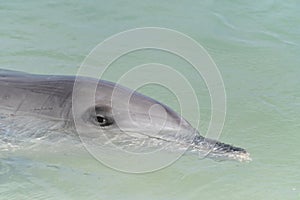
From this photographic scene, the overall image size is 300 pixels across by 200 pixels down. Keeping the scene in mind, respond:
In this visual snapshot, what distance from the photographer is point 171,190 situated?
5.59m

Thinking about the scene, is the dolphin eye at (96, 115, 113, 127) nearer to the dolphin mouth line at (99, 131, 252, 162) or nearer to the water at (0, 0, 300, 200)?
the dolphin mouth line at (99, 131, 252, 162)

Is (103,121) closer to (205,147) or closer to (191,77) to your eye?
(205,147)

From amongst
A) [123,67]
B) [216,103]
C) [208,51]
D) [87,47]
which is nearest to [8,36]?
[87,47]

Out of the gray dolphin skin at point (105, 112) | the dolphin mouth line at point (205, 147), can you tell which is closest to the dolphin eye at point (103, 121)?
the gray dolphin skin at point (105, 112)

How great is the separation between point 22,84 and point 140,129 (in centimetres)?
122

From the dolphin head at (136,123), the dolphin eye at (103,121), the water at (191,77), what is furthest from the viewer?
the water at (191,77)

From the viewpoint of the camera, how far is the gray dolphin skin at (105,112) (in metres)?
5.19

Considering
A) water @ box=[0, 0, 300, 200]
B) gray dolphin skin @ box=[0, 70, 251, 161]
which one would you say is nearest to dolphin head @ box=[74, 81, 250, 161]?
gray dolphin skin @ box=[0, 70, 251, 161]

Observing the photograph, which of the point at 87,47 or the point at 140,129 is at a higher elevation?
the point at 87,47

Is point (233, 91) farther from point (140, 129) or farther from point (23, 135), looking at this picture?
point (23, 135)

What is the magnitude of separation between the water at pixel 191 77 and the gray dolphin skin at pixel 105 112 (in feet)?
1.15

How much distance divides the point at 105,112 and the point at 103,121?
92mm

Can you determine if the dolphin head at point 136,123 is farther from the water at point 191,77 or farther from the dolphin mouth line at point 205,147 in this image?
the water at point 191,77

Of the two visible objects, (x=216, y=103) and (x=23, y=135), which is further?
(x=216, y=103)
